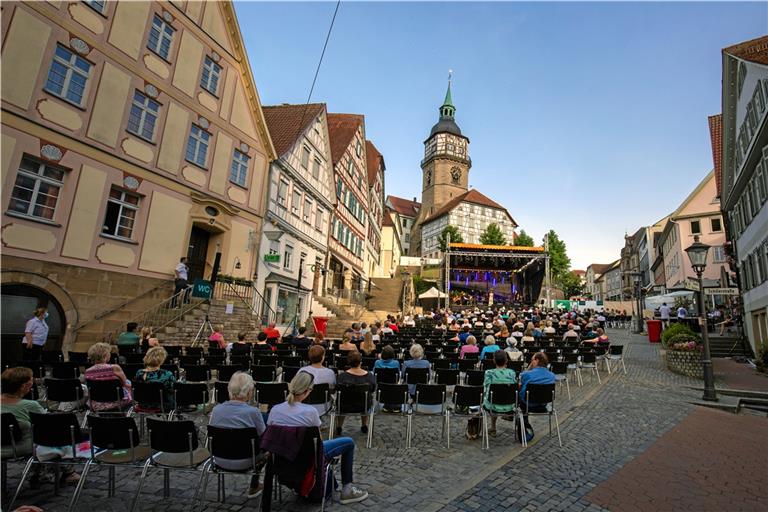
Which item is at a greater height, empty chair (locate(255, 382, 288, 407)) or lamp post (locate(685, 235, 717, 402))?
lamp post (locate(685, 235, 717, 402))

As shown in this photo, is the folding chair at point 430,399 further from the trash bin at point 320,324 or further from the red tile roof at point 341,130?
the red tile roof at point 341,130

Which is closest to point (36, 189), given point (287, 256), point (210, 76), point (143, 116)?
point (143, 116)

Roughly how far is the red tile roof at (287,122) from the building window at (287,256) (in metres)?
5.06

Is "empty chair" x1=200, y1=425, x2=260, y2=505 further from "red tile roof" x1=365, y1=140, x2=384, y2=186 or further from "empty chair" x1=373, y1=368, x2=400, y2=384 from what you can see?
"red tile roof" x1=365, y1=140, x2=384, y2=186

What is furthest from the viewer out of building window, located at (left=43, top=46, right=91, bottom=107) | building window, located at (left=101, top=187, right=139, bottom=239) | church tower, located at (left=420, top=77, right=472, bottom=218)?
church tower, located at (left=420, top=77, right=472, bottom=218)

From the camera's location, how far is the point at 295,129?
74.9ft

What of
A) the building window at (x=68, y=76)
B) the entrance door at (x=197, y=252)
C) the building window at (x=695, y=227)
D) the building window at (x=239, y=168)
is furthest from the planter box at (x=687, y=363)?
the building window at (x=695, y=227)

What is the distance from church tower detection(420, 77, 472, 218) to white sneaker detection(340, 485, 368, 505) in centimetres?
8137

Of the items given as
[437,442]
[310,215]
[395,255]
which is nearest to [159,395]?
[437,442]

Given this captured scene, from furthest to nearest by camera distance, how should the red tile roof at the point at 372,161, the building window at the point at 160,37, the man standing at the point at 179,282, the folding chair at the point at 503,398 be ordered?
the red tile roof at the point at 372,161, the building window at the point at 160,37, the man standing at the point at 179,282, the folding chair at the point at 503,398

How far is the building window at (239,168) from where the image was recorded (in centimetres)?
1819

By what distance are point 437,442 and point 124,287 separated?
39.4 ft

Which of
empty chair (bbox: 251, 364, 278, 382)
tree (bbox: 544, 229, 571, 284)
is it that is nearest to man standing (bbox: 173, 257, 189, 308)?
empty chair (bbox: 251, 364, 278, 382)

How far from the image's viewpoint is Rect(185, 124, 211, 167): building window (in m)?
16.1
